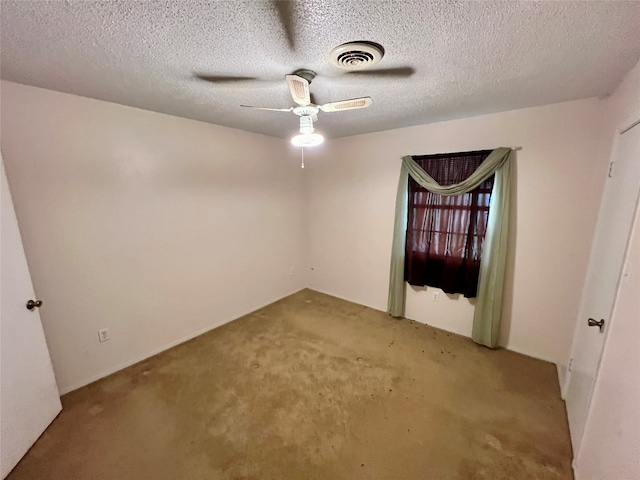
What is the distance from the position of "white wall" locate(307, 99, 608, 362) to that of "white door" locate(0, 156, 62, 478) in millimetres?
3142

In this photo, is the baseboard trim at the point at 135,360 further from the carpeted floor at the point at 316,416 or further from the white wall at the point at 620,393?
the white wall at the point at 620,393

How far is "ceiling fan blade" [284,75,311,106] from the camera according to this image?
134 centimetres

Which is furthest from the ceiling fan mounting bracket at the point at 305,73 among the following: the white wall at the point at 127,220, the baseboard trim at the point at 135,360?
the baseboard trim at the point at 135,360

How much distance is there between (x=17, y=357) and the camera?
64.1 inches

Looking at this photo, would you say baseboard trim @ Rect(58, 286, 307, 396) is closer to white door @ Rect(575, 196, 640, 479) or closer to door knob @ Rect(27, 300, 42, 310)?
door knob @ Rect(27, 300, 42, 310)

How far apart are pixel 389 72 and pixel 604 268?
1.82 metres

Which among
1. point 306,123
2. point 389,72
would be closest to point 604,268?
point 389,72

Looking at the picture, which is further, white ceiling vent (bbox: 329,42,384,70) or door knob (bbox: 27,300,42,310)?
door knob (bbox: 27,300,42,310)

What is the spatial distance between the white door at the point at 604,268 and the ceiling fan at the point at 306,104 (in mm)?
1509

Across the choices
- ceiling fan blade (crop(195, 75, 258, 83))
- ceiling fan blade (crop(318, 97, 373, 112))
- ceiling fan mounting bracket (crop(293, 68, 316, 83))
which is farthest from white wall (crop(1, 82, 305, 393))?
ceiling fan blade (crop(318, 97, 373, 112))

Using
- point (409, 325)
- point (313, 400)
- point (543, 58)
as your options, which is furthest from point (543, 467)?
point (543, 58)

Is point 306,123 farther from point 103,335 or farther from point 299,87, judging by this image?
point 103,335

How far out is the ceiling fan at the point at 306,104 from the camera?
1411mm

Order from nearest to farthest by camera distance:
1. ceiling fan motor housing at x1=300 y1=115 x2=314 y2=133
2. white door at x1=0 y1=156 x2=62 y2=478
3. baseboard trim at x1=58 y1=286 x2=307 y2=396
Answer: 1. white door at x1=0 y1=156 x2=62 y2=478
2. ceiling fan motor housing at x1=300 y1=115 x2=314 y2=133
3. baseboard trim at x1=58 y1=286 x2=307 y2=396
